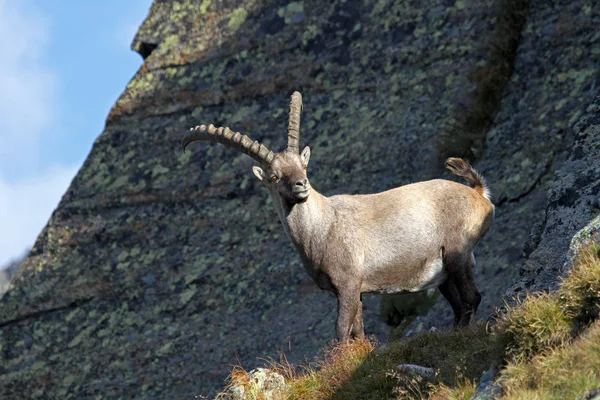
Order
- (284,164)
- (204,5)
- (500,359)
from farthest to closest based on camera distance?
(204,5) → (284,164) → (500,359)

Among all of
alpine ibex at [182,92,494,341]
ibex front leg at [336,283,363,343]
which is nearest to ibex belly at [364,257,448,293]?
alpine ibex at [182,92,494,341]

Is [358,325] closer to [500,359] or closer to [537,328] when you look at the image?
[500,359]

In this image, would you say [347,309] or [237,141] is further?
[237,141]

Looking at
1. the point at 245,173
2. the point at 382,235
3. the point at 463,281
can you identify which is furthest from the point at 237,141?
the point at 245,173

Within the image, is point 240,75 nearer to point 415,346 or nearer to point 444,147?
point 444,147

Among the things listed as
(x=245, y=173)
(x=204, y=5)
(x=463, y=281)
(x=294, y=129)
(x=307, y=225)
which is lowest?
(x=463, y=281)

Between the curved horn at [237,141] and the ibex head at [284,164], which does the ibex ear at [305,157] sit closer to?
the ibex head at [284,164]

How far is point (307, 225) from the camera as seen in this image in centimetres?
1134

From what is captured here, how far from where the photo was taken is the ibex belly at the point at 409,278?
1129 cm

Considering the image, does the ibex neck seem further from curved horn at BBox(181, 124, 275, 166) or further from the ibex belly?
the ibex belly

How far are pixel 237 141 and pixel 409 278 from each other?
2.81m

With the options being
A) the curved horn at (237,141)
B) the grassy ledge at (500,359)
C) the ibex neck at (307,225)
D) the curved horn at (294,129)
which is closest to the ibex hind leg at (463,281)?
the ibex neck at (307,225)

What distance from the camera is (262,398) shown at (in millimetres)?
9266

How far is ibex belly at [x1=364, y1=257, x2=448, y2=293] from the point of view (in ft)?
37.0
